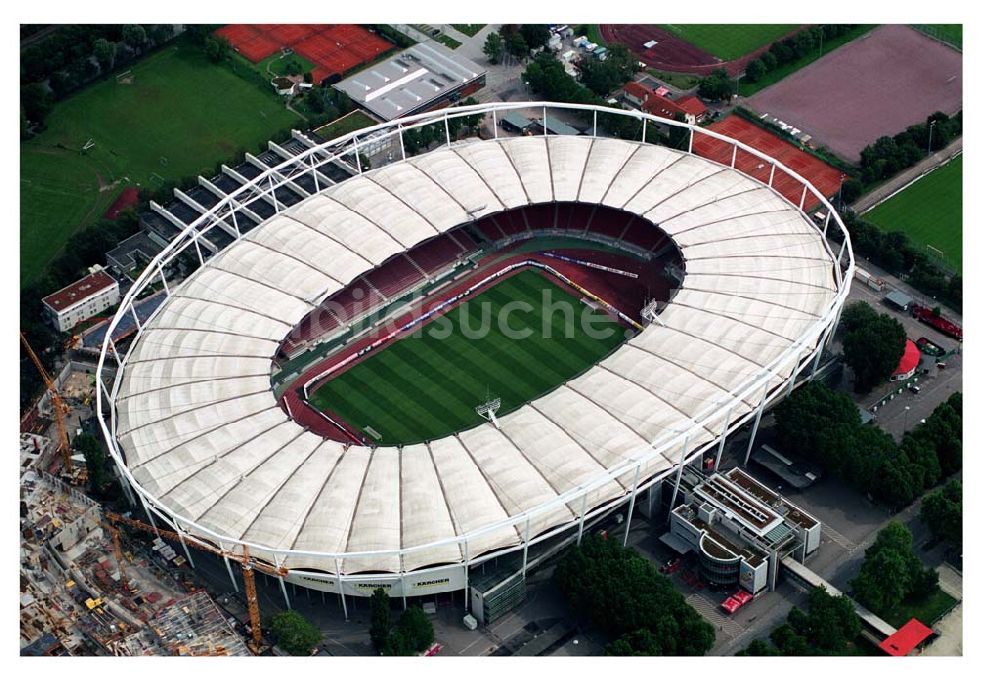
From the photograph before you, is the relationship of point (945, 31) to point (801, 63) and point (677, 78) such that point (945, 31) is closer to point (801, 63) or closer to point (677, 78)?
point (801, 63)

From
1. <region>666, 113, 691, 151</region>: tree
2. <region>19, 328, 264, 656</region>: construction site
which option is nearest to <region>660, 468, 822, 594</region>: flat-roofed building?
<region>19, 328, 264, 656</region>: construction site

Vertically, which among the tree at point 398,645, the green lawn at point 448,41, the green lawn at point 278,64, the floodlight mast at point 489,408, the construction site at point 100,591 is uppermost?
the green lawn at point 448,41

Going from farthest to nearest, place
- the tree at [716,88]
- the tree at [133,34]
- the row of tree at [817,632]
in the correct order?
the tree at [133,34] → the tree at [716,88] → the row of tree at [817,632]

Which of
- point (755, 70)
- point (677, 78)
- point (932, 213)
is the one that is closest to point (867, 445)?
point (932, 213)

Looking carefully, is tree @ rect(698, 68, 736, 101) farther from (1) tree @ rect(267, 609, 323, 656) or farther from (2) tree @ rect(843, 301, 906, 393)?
(1) tree @ rect(267, 609, 323, 656)

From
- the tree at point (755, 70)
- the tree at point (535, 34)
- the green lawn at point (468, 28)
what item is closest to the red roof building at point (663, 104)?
the tree at point (755, 70)

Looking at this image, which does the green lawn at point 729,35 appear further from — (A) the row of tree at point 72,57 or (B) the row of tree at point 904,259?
(A) the row of tree at point 72,57
